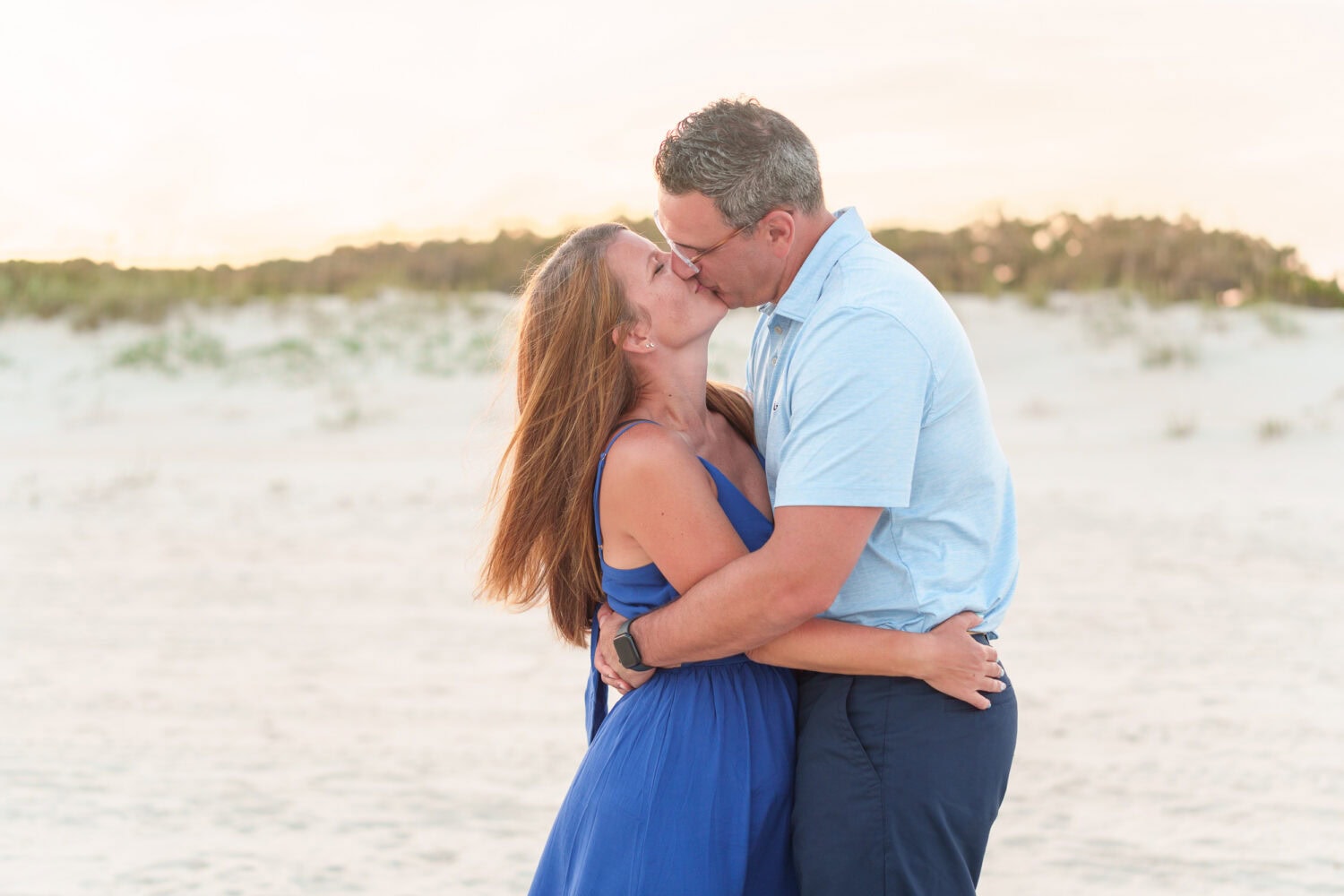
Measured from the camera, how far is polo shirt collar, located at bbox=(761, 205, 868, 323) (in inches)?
99.0

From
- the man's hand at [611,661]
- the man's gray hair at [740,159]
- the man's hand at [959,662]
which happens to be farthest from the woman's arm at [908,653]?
the man's gray hair at [740,159]

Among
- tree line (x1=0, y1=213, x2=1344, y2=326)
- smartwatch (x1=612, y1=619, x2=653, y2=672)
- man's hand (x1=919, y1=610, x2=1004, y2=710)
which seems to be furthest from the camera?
tree line (x1=0, y1=213, x2=1344, y2=326)

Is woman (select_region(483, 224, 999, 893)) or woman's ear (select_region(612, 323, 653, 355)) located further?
woman's ear (select_region(612, 323, 653, 355))

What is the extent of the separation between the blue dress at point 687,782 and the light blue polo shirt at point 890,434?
29cm

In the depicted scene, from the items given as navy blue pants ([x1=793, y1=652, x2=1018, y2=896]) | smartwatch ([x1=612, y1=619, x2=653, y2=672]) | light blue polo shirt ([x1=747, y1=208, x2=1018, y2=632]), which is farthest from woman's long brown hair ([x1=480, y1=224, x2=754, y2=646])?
navy blue pants ([x1=793, y1=652, x2=1018, y2=896])

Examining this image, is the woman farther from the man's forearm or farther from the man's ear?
the man's ear

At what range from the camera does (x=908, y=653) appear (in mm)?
2461

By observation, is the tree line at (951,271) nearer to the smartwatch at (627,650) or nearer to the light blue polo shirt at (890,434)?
the smartwatch at (627,650)

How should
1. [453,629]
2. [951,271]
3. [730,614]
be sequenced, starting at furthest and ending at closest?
[951,271]
[453,629]
[730,614]

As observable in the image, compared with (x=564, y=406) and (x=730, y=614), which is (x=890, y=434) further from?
(x=564, y=406)

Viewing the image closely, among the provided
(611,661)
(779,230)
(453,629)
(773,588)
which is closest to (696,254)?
(779,230)

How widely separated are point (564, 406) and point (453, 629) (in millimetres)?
5743

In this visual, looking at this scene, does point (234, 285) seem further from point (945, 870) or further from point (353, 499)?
point (945, 870)

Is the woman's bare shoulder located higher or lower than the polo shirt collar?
lower
